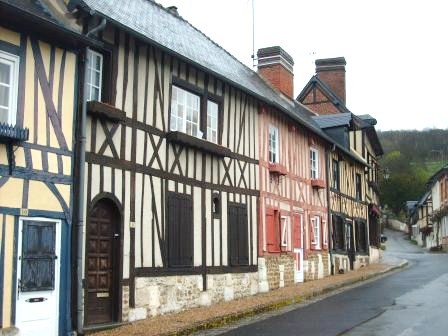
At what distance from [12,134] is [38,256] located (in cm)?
183

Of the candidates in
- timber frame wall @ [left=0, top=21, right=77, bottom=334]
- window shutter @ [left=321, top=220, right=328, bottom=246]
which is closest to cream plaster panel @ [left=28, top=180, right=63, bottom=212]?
timber frame wall @ [left=0, top=21, right=77, bottom=334]

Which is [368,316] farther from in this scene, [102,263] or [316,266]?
[316,266]

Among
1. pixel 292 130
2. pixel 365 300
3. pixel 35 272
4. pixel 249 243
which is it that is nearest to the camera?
pixel 35 272

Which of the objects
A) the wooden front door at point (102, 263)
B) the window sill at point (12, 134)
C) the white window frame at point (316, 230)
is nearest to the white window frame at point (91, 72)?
the wooden front door at point (102, 263)

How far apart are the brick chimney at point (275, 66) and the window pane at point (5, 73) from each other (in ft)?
52.8

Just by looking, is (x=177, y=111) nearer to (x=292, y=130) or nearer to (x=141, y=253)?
(x=141, y=253)

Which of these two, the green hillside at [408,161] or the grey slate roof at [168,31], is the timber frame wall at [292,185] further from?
the green hillside at [408,161]

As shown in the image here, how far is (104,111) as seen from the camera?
392 inches

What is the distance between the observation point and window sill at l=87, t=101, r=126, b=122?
32.0 ft

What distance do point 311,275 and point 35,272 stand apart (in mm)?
12960

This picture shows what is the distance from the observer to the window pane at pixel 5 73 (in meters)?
8.27

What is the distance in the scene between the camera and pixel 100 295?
10.1 m

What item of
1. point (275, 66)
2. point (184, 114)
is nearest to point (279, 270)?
point (184, 114)

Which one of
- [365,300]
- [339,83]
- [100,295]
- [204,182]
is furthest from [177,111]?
[339,83]
